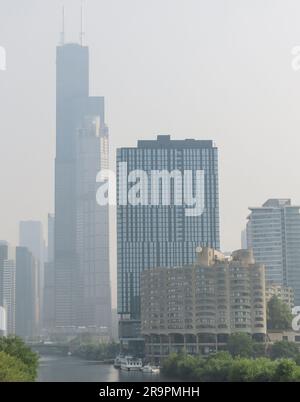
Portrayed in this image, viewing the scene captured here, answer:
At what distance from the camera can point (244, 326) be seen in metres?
15.2

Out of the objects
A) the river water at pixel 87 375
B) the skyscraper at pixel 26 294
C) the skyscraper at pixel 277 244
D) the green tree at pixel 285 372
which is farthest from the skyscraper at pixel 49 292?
the green tree at pixel 285 372

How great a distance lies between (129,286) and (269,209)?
Answer: 4.53 meters

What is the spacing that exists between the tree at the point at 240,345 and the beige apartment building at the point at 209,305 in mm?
651

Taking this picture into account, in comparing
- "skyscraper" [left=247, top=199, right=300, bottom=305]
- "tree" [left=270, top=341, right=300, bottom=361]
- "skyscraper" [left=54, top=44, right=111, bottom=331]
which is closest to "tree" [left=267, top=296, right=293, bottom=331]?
"tree" [left=270, top=341, right=300, bottom=361]

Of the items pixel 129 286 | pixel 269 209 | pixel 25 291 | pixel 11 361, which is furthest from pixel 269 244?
pixel 11 361

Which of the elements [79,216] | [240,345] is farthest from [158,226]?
[240,345]

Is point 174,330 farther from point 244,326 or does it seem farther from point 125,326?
point 125,326

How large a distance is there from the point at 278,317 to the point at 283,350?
2.32 metres

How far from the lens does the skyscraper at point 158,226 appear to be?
2030 cm

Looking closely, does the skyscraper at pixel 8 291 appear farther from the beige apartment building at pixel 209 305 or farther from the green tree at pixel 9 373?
the green tree at pixel 9 373

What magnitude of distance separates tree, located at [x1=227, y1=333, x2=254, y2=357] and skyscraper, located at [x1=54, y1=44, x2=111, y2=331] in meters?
5.13

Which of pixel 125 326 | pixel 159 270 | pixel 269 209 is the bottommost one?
pixel 125 326

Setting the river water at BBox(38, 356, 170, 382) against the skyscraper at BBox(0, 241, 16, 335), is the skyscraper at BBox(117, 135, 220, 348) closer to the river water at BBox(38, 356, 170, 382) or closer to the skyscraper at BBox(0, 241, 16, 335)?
the skyscraper at BBox(0, 241, 16, 335)
